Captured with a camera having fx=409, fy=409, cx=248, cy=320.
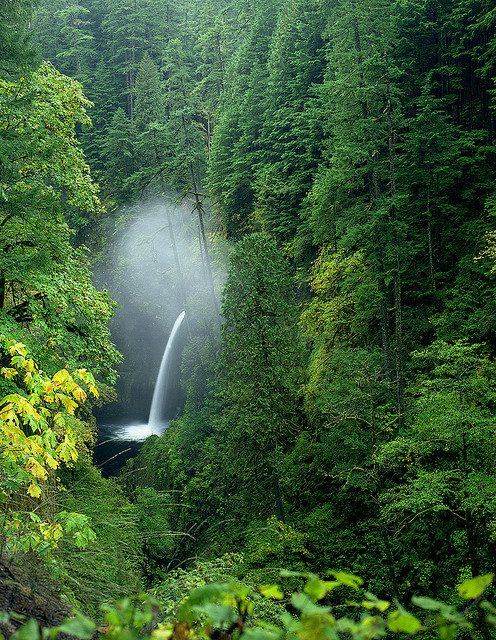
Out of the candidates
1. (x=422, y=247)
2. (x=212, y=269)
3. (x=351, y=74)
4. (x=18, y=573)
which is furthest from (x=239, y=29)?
(x=18, y=573)

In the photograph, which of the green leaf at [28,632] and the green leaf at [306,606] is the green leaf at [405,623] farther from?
the green leaf at [28,632]

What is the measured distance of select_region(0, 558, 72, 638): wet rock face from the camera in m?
2.10

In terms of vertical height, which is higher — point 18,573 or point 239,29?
point 239,29

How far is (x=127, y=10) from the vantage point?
122 feet

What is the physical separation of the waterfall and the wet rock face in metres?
22.0

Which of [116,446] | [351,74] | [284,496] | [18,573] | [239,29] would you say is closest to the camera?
[18,573]

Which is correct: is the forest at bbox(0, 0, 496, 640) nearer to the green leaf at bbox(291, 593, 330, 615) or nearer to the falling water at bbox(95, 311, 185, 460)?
the green leaf at bbox(291, 593, 330, 615)

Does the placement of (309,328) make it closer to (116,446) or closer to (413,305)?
(413,305)

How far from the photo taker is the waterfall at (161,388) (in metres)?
24.2

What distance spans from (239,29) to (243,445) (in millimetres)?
26428

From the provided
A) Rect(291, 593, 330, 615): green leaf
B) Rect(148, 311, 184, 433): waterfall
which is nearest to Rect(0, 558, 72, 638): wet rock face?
Rect(291, 593, 330, 615): green leaf

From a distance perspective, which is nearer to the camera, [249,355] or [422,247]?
[249,355]

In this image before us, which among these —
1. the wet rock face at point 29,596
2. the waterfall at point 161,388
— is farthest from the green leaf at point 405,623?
the waterfall at point 161,388

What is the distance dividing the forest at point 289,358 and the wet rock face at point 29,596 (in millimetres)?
17
